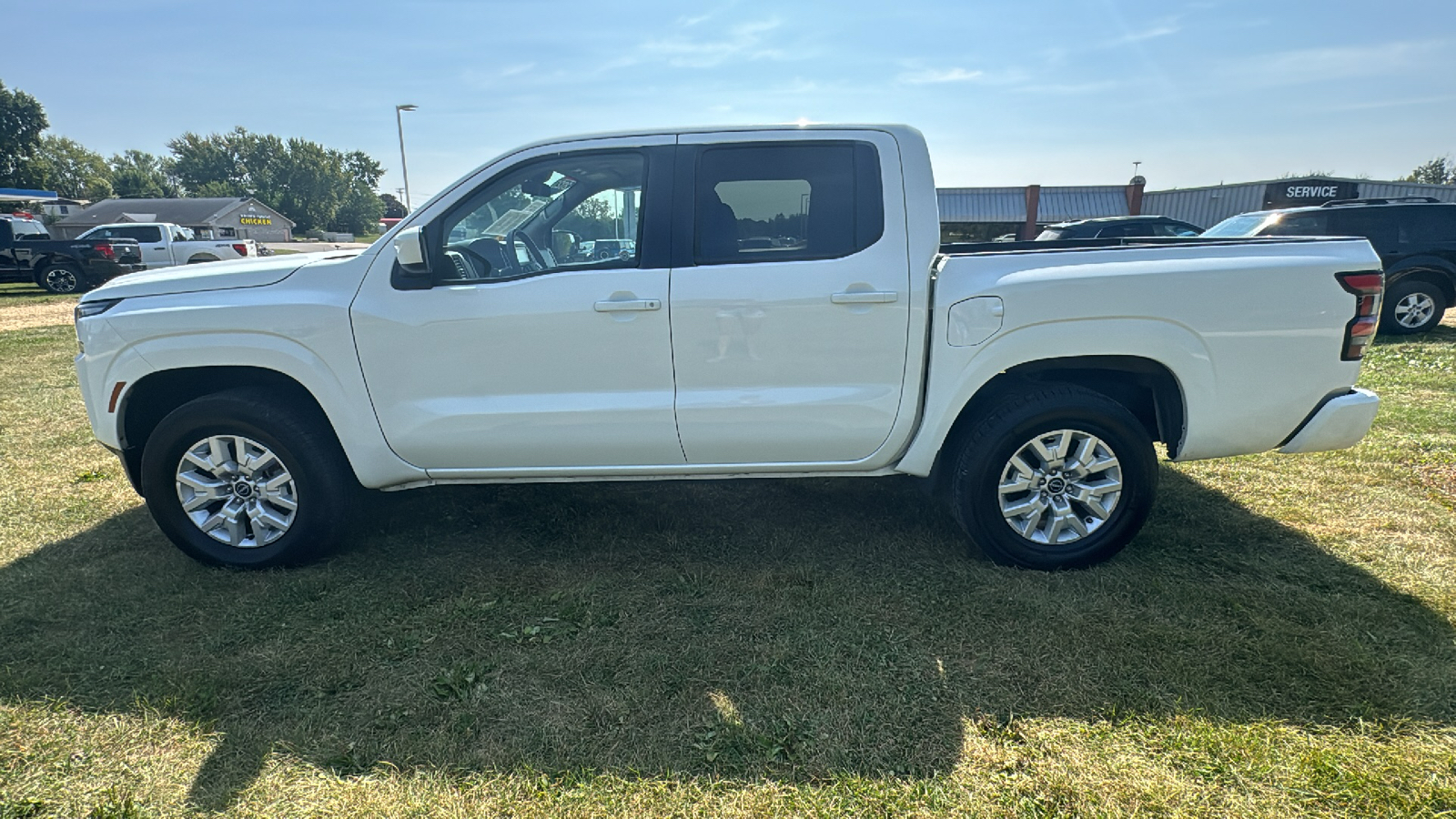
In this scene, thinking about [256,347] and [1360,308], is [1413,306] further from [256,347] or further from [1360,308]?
[256,347]

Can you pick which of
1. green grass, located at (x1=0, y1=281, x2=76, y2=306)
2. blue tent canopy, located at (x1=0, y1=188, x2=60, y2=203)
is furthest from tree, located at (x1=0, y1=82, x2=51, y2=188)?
green grass, located at (x1=0, y1=281, x2=76, y2=306)

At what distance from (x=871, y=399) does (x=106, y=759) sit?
291 cm

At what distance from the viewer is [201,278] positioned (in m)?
3.43

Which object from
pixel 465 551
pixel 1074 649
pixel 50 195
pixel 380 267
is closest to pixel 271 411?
pixel 380 267

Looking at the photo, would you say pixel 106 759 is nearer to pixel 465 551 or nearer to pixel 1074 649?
pixel 465 551

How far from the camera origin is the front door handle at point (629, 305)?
319cm

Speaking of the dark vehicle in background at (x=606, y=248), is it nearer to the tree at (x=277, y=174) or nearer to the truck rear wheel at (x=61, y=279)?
the truck rear wheel at (x=61, y=279)

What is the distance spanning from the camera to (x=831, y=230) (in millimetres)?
3270

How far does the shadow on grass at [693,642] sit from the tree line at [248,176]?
9056 cm

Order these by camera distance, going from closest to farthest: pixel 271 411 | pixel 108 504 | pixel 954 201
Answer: pixel 271 411 → pixel 108 504 → pixel 954 201

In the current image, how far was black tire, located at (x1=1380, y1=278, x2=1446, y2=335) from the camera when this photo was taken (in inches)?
365

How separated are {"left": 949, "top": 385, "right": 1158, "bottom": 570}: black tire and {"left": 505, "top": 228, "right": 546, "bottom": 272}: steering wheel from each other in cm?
201

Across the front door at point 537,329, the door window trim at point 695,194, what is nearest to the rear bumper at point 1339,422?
the door window trim at point 695,194

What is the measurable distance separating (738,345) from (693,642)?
47.3 inches
